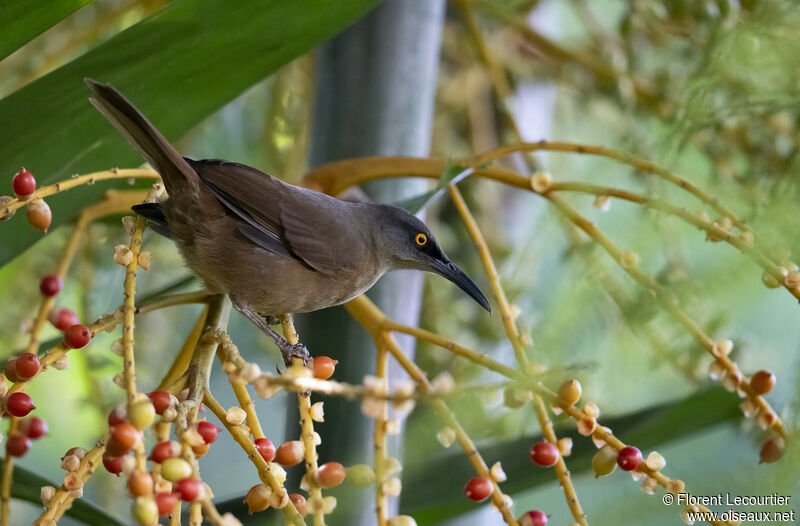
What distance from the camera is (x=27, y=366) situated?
1.95 ft

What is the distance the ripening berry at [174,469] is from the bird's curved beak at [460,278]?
19.5 inches

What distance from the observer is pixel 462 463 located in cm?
92

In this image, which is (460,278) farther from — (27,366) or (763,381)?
(27,366)

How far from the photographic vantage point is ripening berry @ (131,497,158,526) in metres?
0.45

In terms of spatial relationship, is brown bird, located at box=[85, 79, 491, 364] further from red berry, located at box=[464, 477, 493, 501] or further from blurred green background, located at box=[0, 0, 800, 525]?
red berry, located at box=[464, 477, 493, 501]

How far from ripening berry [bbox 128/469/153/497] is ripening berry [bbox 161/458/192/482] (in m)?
0.01

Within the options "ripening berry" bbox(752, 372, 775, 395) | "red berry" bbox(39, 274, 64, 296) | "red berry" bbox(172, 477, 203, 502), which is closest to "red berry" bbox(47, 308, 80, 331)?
"red berry" bbox(39, 274, 64, 296)

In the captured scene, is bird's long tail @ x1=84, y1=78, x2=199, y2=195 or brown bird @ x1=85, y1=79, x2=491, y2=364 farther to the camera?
brown bird @ x1=85, y1=79, x2=491, y2=364

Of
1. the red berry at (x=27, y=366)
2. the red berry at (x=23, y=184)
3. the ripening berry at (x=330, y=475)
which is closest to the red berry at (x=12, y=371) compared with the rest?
the red berry at (x=27, y=366)

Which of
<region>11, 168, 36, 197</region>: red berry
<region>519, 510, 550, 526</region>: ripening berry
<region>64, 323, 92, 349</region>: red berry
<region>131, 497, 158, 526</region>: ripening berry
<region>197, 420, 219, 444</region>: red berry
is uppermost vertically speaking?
<region>11, 168, 36, 197</region>: red berry

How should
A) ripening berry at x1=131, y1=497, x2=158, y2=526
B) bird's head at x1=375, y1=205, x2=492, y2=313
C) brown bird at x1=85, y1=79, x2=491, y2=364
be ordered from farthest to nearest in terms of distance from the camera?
bird's head at x1=375, y1=205, x2=492, y2=313
brown bird at x1=85, y1=79, x2=491, y2=364
ripening berry at x1=131, y1=497, x2=158, y2=526

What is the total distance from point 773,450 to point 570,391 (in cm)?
20

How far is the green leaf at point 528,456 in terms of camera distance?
2.69 ft

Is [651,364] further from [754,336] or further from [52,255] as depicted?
[52,255]
